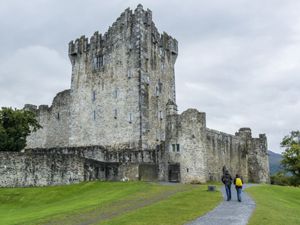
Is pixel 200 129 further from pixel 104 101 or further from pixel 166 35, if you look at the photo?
pixel 166 35

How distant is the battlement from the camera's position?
59375 millimetres

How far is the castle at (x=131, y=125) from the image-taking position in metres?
47.8

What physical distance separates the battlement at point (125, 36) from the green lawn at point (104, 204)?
25.0m

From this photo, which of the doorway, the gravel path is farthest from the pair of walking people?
the doorway

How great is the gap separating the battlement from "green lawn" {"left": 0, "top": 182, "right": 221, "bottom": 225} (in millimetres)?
25043

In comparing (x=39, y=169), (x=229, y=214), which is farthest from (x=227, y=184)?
(x=39, y=169)

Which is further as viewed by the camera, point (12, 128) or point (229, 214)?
point (12, 128)

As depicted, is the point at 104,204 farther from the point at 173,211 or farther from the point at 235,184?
the point at 235,184

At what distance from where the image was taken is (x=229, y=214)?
22.5 meters

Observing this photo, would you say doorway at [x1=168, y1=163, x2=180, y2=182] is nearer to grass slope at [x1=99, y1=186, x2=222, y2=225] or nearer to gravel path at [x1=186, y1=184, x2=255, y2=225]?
grass slope at [x1=99, y1=186, x2=222, y2=225]

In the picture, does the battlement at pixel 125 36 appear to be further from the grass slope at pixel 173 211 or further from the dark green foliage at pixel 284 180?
the grass slope at pixel 173 211

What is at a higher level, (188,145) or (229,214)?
(188,145)

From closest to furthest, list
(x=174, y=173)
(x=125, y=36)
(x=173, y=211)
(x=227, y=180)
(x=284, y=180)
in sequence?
1. (x=173, y=211)
2. (x=227, y=180)
3. (x=174, y=173)
4. (x=125, y=36)
5. (x=284, y=180)

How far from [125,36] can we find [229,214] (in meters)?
41.2
